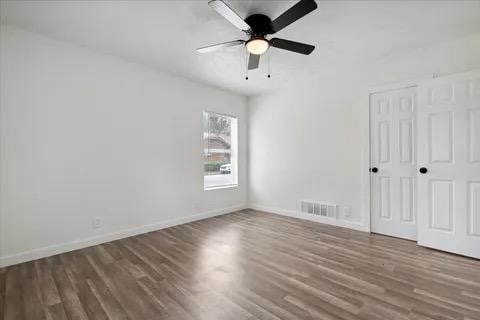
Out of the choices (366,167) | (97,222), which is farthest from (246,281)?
(366,167)

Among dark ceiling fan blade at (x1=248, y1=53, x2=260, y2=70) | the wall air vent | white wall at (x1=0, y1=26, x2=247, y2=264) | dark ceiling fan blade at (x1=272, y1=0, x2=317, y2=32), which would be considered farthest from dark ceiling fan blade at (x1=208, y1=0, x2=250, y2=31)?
the wall air vent

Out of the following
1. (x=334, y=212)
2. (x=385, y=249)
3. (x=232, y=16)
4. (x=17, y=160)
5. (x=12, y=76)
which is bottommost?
(x=385, y=249)

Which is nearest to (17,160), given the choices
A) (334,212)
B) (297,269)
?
(297,269)

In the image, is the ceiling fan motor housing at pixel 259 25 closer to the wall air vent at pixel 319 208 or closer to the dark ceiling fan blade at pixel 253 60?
the dark ceiling fan blade at pixel 253 60

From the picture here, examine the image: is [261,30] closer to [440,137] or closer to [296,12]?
[296,12]

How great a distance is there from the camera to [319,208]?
4098 mm

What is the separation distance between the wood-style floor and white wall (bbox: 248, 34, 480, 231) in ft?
3.42

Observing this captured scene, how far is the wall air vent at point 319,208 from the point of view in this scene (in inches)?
155

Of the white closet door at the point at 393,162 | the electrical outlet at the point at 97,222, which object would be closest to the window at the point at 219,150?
the electrical outlet at the point at 97,222

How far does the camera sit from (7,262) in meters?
2.45

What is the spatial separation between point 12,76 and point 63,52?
24.8 inches

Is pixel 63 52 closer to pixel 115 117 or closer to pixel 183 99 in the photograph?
pixel 115 117

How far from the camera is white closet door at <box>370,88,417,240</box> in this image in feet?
10.4

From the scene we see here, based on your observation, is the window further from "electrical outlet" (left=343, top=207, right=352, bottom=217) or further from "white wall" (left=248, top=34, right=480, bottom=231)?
"electrical outlet" (left=343, top=207, right=352, bottom=217)
